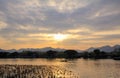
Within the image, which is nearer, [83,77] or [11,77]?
[11,77]

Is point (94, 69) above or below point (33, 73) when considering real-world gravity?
above

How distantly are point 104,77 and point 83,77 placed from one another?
4238mm

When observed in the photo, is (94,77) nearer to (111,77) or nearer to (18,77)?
(111,77)

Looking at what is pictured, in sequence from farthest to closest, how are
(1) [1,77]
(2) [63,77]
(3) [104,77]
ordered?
1. (3) [104,77]
2. (2) [63,77]
3. (1) [1,77]

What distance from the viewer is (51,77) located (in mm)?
44781

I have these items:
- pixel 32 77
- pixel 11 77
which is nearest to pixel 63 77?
pixel 32 77

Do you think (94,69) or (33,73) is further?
(94,69)

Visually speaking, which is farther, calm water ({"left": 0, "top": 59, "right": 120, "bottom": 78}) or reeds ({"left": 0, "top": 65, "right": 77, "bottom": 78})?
calm water ({"left": 0, "top": 59, "right": 120, "bottom": 78})

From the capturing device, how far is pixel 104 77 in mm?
48469

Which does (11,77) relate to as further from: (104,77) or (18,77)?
(104,77)

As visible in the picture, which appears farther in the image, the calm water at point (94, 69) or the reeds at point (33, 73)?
the calm water at point (94, 69)

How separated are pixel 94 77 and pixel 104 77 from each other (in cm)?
201

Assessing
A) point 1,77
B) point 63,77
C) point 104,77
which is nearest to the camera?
point 1,77

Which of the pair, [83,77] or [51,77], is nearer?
[51,77]
